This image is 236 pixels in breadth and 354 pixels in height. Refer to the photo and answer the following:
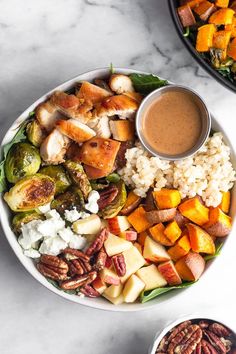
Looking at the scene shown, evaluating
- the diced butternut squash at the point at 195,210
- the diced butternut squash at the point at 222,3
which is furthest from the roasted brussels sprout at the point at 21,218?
the diced butternut squash at the point at 222,3

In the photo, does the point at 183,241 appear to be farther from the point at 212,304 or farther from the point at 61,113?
the point at 61,113

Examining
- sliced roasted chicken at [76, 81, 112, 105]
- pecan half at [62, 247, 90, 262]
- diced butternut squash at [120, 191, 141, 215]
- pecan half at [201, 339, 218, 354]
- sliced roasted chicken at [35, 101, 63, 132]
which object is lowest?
pecan half at [201, 339, 218, 354]

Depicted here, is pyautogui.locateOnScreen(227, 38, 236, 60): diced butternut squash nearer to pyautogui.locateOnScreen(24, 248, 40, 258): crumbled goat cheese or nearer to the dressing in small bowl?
the dressing in small bowl

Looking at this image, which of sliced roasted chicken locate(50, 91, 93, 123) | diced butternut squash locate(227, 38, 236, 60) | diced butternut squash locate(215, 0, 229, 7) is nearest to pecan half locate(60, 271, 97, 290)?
sliced roasted chicken locate(50, 91, 93, 123)

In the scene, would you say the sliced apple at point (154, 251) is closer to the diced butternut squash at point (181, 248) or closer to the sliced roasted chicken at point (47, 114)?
the diced butternut squash at point (181, 248)

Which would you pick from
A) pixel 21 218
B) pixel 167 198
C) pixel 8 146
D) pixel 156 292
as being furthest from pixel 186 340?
pixel 8 146
